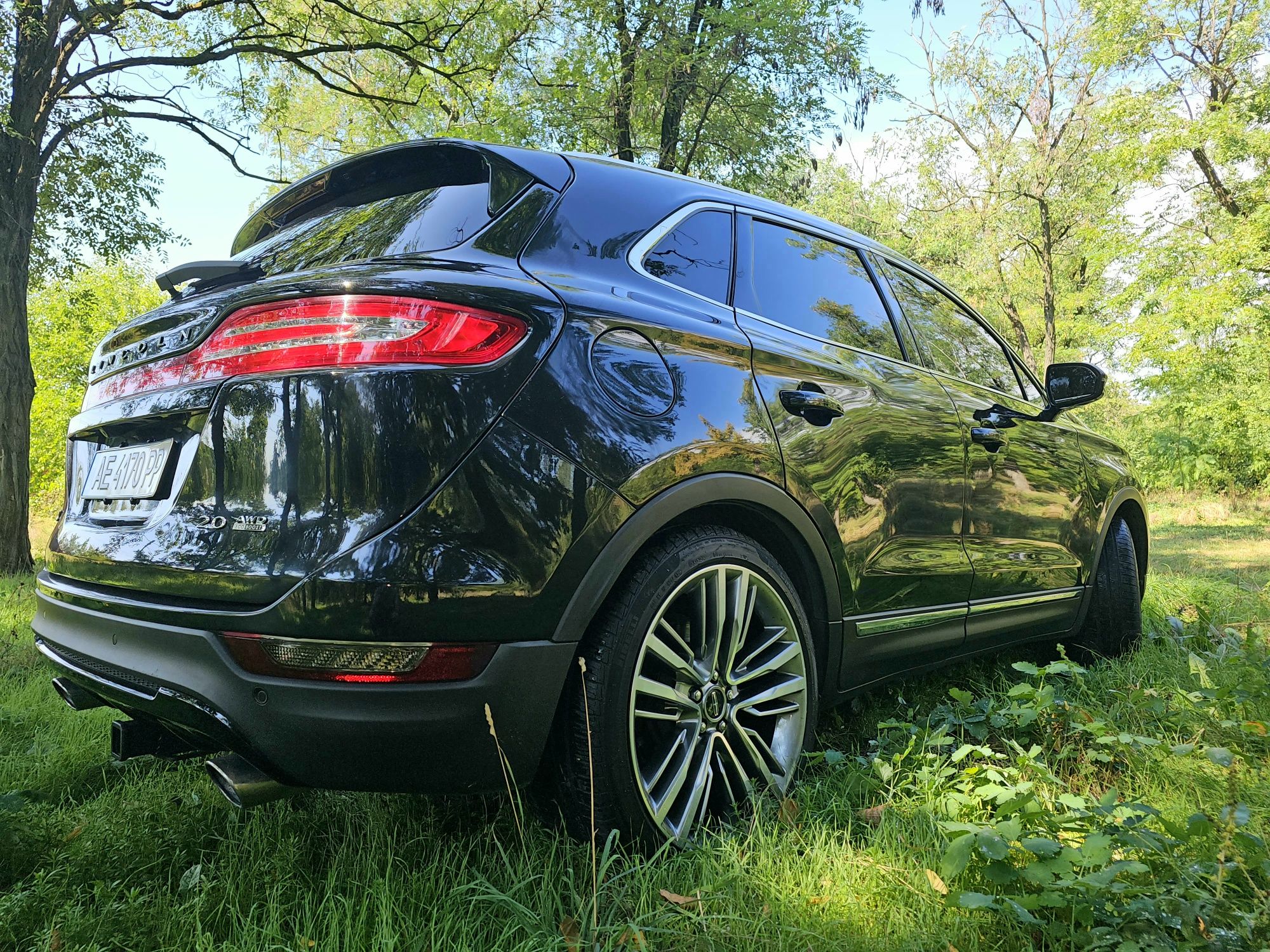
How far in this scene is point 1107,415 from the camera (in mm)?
31125

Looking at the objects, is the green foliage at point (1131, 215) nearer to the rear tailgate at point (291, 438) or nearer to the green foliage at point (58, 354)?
the rear tailgate at point (291, 438)

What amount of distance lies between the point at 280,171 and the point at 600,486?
13.6m

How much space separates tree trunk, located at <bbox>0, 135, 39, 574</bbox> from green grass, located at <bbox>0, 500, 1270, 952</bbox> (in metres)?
6.17

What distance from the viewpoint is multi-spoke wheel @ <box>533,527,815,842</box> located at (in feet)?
5.83

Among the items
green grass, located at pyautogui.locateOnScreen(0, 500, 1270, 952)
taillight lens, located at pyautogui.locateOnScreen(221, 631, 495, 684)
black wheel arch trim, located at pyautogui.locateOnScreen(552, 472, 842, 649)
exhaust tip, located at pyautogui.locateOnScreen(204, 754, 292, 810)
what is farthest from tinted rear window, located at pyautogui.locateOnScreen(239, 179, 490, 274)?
green grass, located at pyautogui.locateOnScreen(0, 500, 1270, 952)

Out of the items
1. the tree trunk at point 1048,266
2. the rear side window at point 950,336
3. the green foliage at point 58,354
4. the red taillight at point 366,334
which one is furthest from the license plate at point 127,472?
the green foliage at point 58,354

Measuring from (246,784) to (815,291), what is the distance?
85.0 inches

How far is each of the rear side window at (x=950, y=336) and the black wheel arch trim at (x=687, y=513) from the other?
1.28 metres

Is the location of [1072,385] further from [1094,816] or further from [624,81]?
[624,81]

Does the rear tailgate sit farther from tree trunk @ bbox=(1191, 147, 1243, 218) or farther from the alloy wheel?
tree trunk @ bbox=(1191, 147, 1243, 218)

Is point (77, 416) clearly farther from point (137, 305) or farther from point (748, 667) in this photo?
point (137, 305)

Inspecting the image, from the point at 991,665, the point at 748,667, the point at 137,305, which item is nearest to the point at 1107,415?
the point at 991,665

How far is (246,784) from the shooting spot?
5.21 ft

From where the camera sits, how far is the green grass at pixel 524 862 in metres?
1.58
